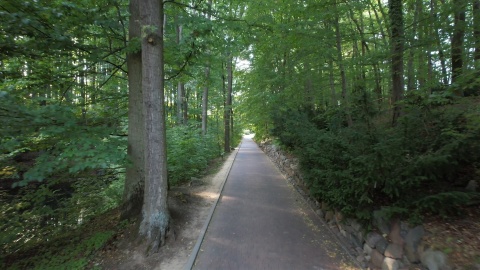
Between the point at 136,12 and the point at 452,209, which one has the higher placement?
the point at 136,12

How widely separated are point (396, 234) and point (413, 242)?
1.13 ft

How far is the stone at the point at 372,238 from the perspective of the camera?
14.0 feet

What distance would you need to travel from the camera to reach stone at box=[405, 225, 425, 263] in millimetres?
3537

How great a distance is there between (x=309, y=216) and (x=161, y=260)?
3860 millimetres

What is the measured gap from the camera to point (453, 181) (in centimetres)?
407

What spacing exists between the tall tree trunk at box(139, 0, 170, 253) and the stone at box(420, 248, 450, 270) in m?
4.38

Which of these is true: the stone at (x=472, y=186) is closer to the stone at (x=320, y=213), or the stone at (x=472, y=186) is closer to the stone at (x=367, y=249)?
the stone at (x=367, y=249)

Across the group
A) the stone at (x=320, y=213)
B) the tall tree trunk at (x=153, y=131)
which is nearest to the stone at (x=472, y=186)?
the stone at (x=320, y=213)

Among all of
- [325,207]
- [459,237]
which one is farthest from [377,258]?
[325,207]

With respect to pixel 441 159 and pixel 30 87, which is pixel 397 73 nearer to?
pixel 441 159

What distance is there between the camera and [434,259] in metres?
3.20

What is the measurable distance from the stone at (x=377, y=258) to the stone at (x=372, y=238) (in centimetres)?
11

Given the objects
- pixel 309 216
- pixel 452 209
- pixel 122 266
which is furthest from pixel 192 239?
pixel 452 209

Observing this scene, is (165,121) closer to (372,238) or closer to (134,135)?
(134,135)
